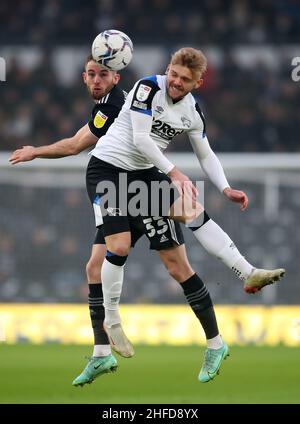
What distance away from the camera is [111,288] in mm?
7141

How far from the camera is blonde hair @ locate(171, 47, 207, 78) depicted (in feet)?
22.1

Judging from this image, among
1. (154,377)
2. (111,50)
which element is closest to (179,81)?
(111,50)

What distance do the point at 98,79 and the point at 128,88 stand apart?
8654mm

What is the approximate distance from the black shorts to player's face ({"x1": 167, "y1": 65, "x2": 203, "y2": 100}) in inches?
25.6

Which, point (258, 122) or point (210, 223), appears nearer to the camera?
point (210, 223)

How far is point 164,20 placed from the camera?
1809 cm

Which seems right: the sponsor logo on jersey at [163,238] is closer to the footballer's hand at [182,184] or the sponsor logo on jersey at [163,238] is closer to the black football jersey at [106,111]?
the footballer's hand at [182,184]

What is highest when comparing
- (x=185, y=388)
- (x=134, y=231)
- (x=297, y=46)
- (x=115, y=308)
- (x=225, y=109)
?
(x=297, y=46)

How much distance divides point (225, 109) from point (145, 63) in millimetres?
1501

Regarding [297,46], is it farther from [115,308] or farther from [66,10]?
[115,308]

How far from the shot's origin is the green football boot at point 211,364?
7086 mm

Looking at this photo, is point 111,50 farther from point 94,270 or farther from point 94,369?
point 94,369

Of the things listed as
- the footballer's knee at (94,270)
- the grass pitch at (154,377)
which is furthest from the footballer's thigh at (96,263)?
the grass pitch at (154,377)
